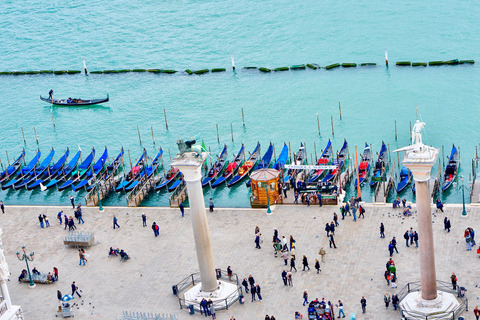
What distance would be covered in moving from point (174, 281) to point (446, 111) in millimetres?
44022

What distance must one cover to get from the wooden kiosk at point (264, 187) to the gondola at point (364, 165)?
9.59 metres

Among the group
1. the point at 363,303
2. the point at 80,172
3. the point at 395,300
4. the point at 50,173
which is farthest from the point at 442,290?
the point at 50,173

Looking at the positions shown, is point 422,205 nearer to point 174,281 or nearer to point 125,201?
point 174,281

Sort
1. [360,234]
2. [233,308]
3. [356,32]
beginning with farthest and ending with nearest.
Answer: [356,32] < [360,234] < [233,308]

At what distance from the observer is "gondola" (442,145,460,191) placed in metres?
64.1

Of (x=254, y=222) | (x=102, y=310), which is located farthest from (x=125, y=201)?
(x=102, y=310)

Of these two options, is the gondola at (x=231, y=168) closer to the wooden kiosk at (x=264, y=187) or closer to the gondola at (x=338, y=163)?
the gondola at (x=338, y=163)

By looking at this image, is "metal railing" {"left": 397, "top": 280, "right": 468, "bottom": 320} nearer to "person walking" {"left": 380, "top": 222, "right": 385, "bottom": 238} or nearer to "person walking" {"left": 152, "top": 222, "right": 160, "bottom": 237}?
"person walking" {"left": 380, "top": 222, "right": 385, "bottom": 238}

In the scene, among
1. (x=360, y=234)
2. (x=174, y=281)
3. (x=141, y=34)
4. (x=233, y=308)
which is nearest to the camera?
(x=233, y=308)

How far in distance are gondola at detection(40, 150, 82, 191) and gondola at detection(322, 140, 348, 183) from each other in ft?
80.8

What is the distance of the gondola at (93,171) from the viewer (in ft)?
233

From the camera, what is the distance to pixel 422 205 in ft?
131

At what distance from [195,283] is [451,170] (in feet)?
87.1

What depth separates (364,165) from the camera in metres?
68.4
